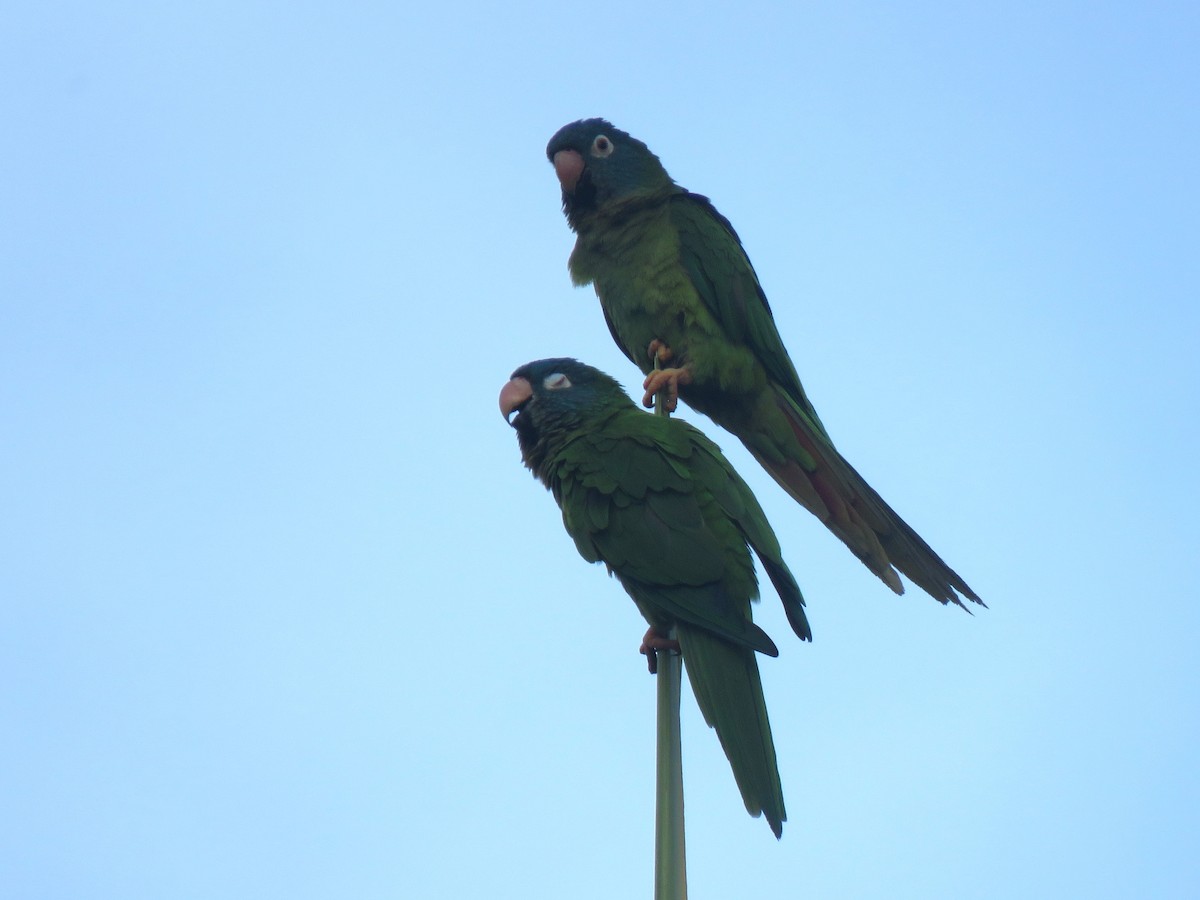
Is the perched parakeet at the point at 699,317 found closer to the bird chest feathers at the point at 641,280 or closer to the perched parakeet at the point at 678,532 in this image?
the bird chest feathers at the point at 641,280

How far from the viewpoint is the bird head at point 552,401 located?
397cm

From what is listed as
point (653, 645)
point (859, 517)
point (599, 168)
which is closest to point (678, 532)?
point (653, 645)

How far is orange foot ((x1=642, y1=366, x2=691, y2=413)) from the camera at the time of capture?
14.2 ft

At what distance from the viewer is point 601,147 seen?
5.00 meters

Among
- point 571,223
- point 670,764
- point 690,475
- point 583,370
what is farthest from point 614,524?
point 571,223

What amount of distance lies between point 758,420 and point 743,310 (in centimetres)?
44

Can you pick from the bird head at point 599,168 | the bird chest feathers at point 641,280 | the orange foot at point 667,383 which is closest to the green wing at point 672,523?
the orange foot at point 667,383

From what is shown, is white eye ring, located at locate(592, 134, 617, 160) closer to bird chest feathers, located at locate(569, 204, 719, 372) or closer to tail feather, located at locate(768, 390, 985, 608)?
bird chest feathers, located at locate(569, 204, 719, 372)

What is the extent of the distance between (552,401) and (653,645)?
103 cm

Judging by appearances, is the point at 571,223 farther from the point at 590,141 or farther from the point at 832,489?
the point at 832,489

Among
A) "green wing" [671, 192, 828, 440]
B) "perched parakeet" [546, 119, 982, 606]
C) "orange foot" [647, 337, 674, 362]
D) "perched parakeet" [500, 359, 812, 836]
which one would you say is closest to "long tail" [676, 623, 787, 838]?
"perched parakeet" [500, 359, 812, 836]

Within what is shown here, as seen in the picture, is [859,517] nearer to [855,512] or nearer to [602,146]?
[855,512]

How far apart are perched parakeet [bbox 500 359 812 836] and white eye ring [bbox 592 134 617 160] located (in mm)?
1308

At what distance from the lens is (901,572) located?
3.95m
